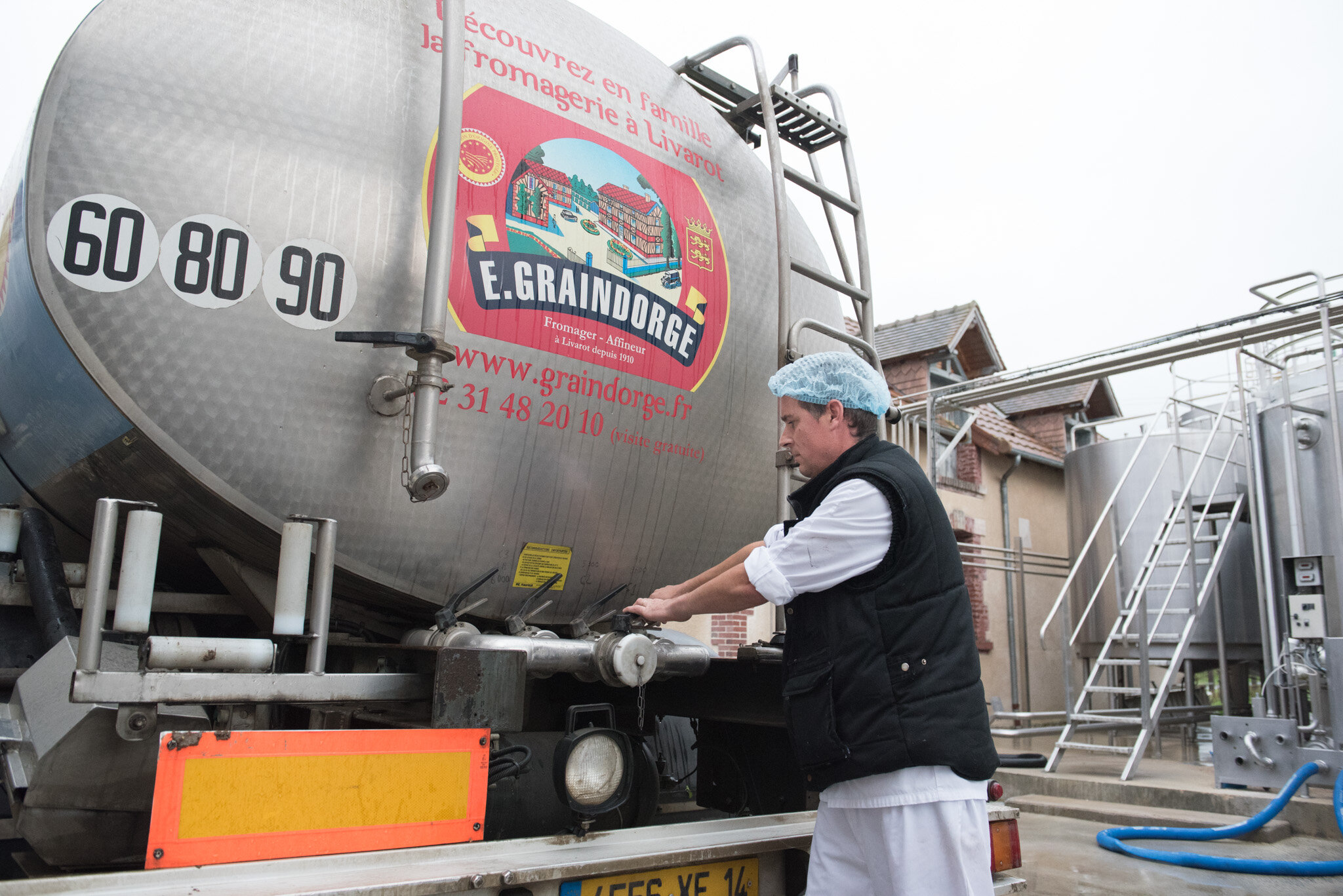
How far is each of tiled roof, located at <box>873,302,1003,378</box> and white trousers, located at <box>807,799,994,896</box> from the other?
13755 millimetres

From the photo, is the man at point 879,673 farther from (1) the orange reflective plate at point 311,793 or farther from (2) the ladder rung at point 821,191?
(2) the ladder rung at point 821,191

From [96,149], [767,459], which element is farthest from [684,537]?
[96,149]

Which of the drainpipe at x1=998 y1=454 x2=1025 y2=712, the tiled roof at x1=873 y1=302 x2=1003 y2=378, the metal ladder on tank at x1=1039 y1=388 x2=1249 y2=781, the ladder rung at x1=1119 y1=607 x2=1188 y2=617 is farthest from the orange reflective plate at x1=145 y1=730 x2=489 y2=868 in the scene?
the tiled roof at x1=873 y1=302 x2=1003 y2=378

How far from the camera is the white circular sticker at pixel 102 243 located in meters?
2.00

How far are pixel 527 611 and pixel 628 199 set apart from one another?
48.3 inches

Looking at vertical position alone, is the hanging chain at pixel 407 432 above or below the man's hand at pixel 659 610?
above

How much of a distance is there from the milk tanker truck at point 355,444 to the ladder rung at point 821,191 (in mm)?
613

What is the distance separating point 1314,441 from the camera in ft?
27.2

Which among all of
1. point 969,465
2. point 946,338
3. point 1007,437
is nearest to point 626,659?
point 969,465

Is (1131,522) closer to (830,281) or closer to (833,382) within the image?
(830,281)

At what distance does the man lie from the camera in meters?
2.02

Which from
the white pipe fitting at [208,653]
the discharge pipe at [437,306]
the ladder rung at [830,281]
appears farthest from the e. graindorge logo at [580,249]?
the white pipe fitting at [208,653]

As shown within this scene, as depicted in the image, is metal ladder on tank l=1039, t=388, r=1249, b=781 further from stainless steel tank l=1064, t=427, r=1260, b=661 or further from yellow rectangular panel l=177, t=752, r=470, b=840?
yellow rectangular panel l=177, t=752, r=470, b=840

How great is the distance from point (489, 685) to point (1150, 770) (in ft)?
26.1
